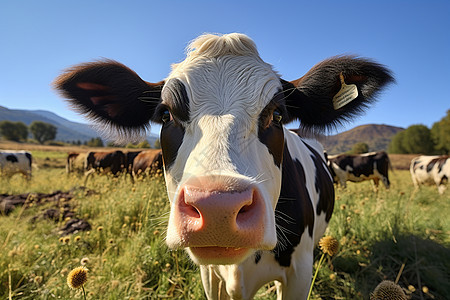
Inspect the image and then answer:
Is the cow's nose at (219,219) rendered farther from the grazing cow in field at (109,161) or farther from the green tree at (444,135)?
the green tree at (444,135)

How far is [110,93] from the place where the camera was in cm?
226

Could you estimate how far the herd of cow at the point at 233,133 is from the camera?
96 cm

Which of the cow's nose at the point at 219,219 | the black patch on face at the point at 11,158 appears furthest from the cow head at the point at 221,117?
the black patch on face at the point at 11,158

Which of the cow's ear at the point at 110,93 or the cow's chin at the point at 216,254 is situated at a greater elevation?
the cow's ear at the point at 110,93

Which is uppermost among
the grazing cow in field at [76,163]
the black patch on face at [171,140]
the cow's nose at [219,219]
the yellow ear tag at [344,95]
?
the yellow ear tag at [344,95]

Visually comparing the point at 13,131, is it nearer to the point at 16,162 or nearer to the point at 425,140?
the point at 16,162

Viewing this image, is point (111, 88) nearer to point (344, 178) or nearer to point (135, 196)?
point (135, 196)

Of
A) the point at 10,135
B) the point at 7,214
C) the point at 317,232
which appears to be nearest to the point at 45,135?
the point at 10,135

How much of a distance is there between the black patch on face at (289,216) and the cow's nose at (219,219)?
85 centimetres

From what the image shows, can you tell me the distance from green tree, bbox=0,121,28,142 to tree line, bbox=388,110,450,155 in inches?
3939

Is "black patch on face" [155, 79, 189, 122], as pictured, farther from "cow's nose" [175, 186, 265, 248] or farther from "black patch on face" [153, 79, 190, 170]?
"cow's nose" [175, 186, 265, 248]

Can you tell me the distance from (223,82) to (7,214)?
667 centimetres

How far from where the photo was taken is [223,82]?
1540 millimetres

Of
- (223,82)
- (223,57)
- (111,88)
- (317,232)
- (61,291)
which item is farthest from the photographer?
(317,232)
